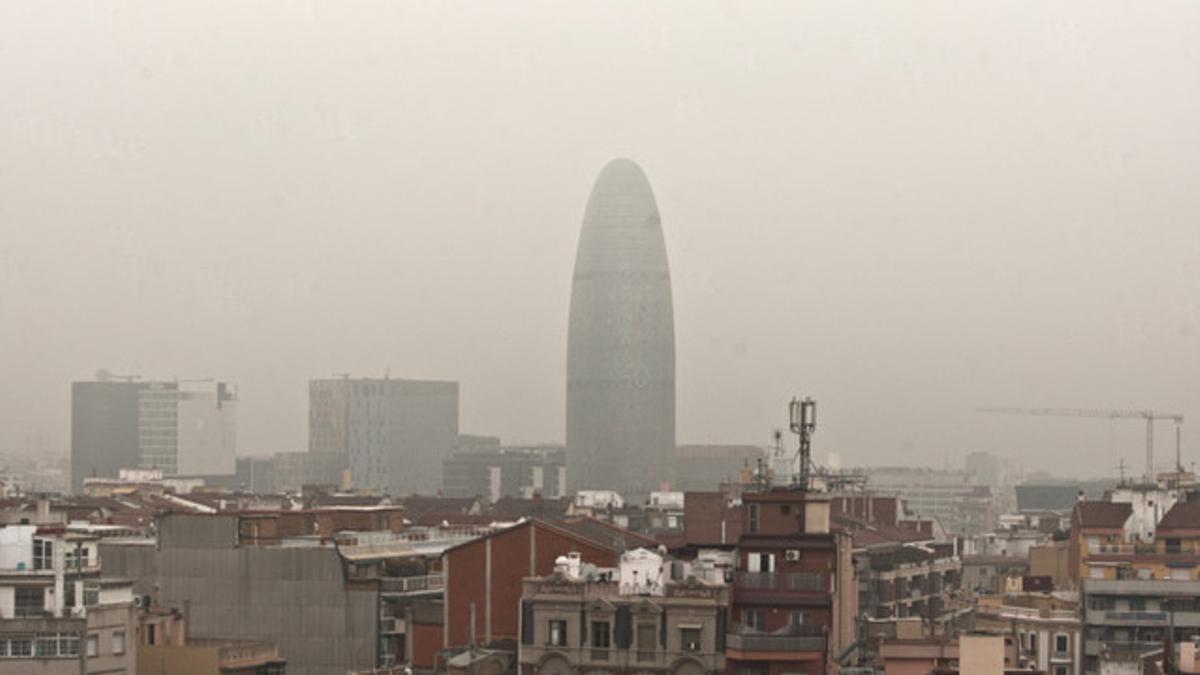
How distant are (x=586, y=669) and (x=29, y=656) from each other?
42.5 ft

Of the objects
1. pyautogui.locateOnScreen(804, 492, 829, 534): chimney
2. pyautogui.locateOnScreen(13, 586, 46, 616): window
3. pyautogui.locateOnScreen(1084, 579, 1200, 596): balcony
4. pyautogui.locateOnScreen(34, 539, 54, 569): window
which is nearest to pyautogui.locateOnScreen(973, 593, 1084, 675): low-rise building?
pyautogui.locateOnScreen(1084, 579, 1200, 596): balcony

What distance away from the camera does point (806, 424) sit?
72250mm

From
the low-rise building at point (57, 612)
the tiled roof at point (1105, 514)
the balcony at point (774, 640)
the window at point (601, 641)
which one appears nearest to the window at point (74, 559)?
the low-rise building at point (57, 612)

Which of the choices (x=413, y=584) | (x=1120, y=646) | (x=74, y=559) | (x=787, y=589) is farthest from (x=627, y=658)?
(x=1120, y=646)

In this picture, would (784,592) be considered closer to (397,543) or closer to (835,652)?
(835,652)

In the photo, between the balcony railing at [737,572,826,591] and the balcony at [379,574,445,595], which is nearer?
the balcony railing at [737,572,826,591]

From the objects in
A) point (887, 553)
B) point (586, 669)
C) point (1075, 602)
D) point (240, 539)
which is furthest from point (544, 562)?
point (887, 553)

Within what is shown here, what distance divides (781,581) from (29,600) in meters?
17.9

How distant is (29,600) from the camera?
62.4 m

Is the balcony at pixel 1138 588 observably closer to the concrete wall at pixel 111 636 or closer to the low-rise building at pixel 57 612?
the concrete wall at pixel 111 636

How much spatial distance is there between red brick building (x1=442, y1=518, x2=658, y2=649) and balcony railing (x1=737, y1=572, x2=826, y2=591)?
5.04 m

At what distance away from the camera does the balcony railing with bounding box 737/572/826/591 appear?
2576 inches

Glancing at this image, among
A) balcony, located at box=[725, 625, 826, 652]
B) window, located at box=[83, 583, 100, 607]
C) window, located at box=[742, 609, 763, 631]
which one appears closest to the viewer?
balcony, located at box=[725, 625, 826, 652]

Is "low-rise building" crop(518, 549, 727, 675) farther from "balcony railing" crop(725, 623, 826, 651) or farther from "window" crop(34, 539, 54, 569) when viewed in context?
"window" crop(34, 539, 54, 569)
